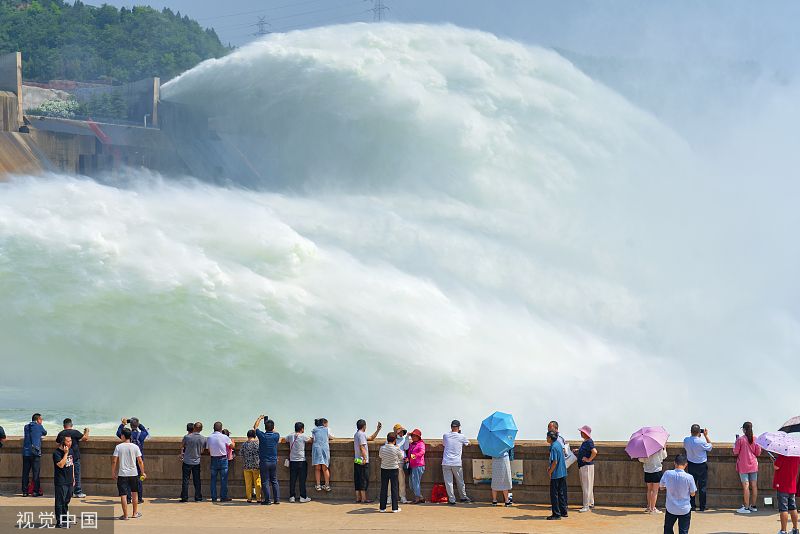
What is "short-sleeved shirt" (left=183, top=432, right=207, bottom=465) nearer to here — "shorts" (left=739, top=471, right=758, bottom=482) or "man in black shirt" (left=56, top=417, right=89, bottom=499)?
"man in black shirt" (left=56, top=417, right=89, bottom=499)

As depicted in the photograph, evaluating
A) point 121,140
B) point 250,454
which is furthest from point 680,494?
point 121,140

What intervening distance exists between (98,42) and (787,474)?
110m

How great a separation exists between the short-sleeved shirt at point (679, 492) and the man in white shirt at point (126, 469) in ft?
23.6

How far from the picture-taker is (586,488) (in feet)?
45.2

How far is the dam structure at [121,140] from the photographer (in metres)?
63.5

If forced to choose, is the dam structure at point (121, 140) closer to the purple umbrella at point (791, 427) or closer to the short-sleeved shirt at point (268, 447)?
the short-sleeved shirt at point (268, 447)

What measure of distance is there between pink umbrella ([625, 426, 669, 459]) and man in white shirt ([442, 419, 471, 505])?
2.44 m

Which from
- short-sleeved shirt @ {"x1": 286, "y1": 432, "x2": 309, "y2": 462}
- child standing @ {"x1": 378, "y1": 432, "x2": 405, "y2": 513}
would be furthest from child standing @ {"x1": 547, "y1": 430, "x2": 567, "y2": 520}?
short-sleeved shirt @ {"x1": 286, "y1": 432, "x2": 309, "y2": 462}

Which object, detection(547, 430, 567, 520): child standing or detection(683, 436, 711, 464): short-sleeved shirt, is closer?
detection(547, 430, 567, 520): child standing

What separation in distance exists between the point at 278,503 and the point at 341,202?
124 feet

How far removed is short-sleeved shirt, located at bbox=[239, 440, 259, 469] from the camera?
1455cm

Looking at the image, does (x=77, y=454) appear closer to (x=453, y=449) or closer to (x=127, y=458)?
(x=127, y=458)

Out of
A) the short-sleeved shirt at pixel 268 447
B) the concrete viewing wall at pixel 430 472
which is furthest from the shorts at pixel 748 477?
the short-sleeved shirt at pixel 268 447

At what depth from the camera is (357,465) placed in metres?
14.5
